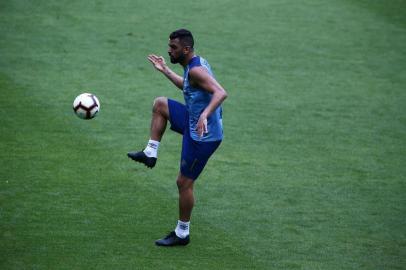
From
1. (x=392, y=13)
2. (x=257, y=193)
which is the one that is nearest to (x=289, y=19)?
(x=392, y=13)

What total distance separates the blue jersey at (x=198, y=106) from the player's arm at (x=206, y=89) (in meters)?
0.10

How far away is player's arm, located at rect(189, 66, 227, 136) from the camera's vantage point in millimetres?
7270

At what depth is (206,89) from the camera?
7.55 metres

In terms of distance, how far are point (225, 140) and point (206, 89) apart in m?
3.70

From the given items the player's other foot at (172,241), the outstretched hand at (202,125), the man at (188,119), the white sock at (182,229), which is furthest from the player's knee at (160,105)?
the player's other foot at (172,241)

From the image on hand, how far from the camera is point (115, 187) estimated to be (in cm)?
948

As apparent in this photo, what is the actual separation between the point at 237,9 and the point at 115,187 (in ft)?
26.7

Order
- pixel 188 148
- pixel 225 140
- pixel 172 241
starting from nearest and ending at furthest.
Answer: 1. pixel 188 148
2. pixel 172 241
3. pixel 225 140

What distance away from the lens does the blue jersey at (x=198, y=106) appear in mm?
7766

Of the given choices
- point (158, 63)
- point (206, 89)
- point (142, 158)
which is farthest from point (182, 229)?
point (158, 63)

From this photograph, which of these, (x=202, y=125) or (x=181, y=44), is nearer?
(x=202, y=125)

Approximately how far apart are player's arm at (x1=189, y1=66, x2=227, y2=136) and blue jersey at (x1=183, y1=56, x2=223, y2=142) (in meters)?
0.10

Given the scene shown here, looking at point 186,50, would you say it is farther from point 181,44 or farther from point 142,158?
point 142,158

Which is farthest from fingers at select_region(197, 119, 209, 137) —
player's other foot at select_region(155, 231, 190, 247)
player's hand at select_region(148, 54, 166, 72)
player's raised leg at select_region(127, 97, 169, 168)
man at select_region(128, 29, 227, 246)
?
player's other foot at select_region(155, 231, 190, 247)
